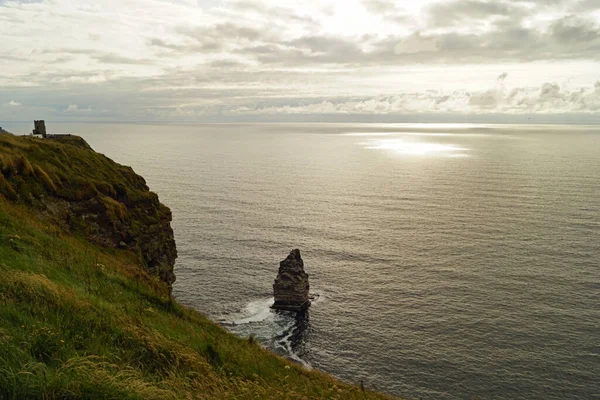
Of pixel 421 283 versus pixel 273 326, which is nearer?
pixel 273 326

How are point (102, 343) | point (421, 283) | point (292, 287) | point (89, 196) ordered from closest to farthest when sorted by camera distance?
point (102, 343)
point (89, 196)
point (292, 287)
point (421, 283)

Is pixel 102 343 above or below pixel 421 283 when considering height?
above

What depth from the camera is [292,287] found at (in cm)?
7194

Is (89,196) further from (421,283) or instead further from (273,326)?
(421,283)

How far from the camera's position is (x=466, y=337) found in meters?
61.3

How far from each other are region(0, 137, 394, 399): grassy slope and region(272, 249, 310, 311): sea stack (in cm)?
4908

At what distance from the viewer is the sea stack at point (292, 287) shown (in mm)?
71938

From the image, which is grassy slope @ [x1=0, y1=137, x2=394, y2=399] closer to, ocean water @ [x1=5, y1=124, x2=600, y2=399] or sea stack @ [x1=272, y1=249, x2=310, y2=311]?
ocean water @ [x1=5, y1=124, x2=600, y2=399]

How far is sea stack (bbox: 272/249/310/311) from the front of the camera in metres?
71.9

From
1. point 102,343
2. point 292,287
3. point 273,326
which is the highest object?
point 102,343

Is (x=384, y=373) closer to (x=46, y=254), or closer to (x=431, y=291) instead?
(x=431, y=291)

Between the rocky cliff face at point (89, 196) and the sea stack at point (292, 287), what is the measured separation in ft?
73.6

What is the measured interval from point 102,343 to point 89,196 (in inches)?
1279

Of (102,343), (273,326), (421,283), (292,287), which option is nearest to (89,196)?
(102,343)
